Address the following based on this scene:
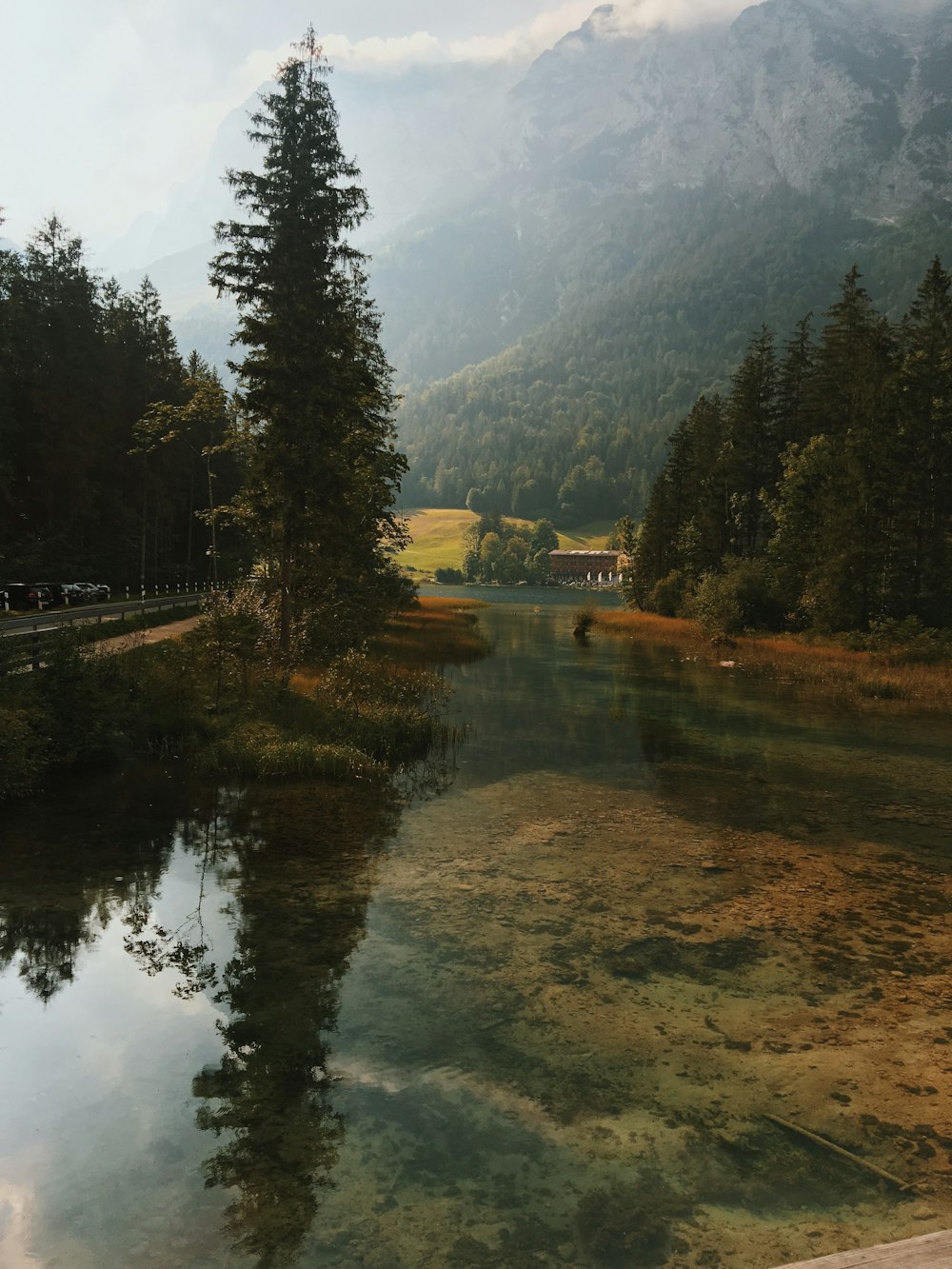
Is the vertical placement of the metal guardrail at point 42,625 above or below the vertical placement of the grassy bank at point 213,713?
above

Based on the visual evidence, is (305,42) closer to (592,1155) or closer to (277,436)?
(277,436)

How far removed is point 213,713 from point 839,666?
34.2m

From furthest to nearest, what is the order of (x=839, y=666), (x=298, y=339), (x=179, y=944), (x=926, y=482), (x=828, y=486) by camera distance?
(x=828, y=486)
(x=926, y=482)
(x=839, y=666)
(x=298, y=339)
(x=179, y=944)

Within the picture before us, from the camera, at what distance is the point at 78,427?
59.5 metres

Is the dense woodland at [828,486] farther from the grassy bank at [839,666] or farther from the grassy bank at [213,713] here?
the grassy bank at [213,713]

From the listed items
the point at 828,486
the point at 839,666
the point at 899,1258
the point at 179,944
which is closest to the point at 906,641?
the point at 839,666

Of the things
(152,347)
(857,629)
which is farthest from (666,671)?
(152,347)

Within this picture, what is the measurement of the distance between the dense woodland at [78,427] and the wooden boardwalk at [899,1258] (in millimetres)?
53705

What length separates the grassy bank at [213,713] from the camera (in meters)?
20.5

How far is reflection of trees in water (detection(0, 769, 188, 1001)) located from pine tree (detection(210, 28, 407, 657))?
11.0 metres

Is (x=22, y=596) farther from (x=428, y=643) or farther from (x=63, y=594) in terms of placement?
(x=428, y=643)

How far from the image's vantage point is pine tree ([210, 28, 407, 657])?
2745 centimetres

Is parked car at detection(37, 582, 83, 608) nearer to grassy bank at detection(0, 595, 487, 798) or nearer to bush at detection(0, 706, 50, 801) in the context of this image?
grassy bank at detection(0, 595, 487, 798)

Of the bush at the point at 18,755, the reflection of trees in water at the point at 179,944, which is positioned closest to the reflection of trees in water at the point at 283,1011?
the reflection of trees in water at the point at 179,944
